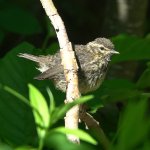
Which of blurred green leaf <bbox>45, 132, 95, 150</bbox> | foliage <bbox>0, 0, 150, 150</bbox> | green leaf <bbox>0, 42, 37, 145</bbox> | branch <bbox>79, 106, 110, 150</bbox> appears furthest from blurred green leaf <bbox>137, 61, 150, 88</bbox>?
blurred green leaf <bbox>45, 132, 95, 150</bbox>

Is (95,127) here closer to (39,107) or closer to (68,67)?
(68,67)

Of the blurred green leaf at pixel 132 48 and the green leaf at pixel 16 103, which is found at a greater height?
the green leaf at pixel 16 103

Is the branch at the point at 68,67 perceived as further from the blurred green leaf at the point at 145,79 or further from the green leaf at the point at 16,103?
the blurred green leaf at the point at 145,79

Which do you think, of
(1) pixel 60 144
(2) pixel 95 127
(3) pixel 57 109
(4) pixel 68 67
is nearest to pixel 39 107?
(3) pixel 57 109

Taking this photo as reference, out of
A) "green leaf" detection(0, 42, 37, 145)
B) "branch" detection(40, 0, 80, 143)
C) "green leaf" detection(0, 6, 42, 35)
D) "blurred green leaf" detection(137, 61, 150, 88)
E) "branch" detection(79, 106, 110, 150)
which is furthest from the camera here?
"green leaf" detection(0, 6, 42, 35)

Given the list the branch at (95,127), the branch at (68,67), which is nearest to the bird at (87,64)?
the branch at (95,127)

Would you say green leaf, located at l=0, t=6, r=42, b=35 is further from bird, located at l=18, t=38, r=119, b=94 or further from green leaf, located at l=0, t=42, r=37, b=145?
green leaf, located at l=0, t=42, r=37, b=145
